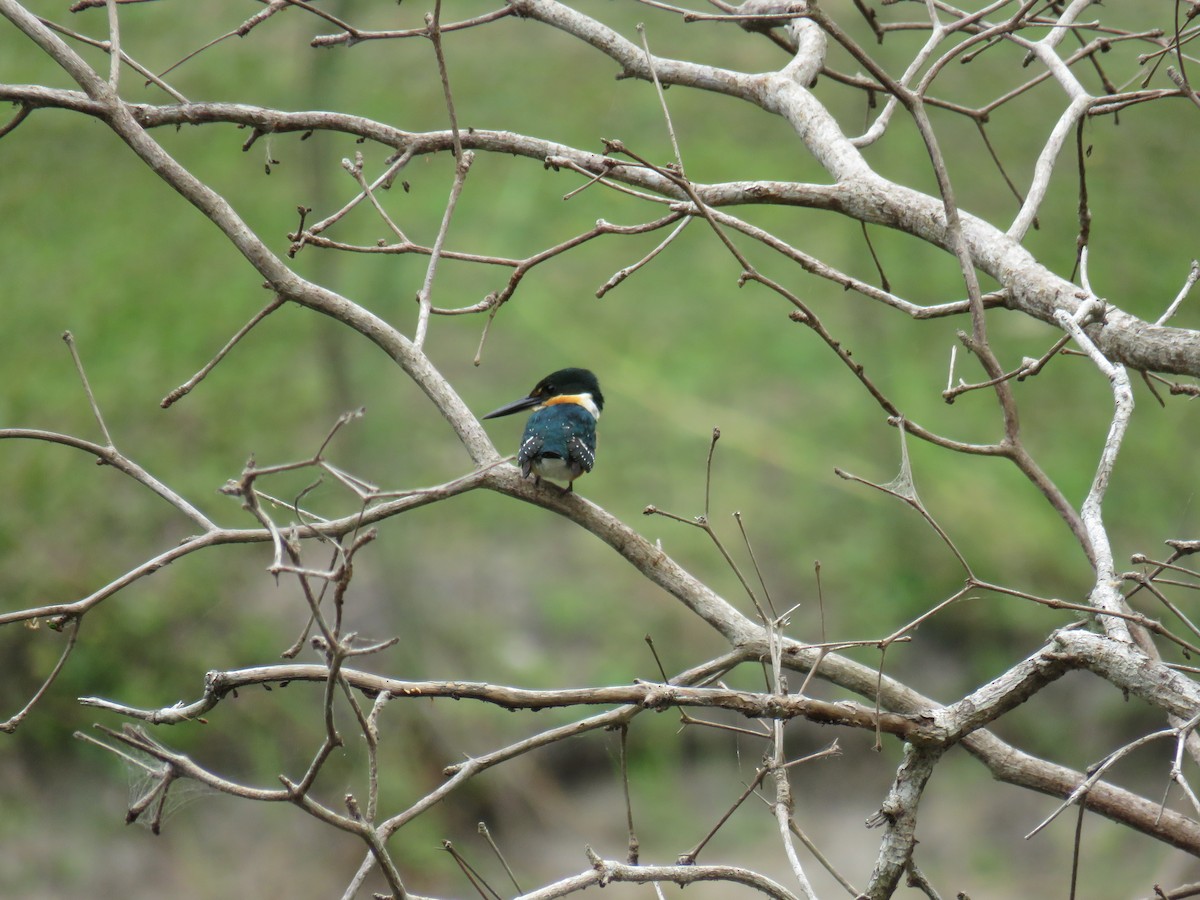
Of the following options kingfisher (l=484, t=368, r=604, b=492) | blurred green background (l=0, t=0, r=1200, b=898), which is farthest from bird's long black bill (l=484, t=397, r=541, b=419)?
blurred green background (l=0, t=0, r=1200, b=898)

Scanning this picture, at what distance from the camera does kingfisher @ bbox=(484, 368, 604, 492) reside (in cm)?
323

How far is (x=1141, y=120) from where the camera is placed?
728cm

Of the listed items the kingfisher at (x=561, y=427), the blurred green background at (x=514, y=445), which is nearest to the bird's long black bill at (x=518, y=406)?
the kingfisher at (x=561, y=427)

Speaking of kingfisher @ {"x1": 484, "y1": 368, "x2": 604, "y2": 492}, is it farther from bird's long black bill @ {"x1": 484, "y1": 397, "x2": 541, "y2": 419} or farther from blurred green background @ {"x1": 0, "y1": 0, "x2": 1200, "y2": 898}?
blurred green background @ {"x1": 0, "y1": 0, "x2": 1200, "y2": 898}

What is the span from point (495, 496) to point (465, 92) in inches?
142

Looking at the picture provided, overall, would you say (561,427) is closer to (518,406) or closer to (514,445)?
(518,406)

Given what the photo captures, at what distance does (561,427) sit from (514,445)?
3467 mm

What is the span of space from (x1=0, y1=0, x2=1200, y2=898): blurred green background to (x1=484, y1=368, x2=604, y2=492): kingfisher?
51.6 inches

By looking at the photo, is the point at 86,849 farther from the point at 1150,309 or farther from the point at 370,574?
the point at 1150,309

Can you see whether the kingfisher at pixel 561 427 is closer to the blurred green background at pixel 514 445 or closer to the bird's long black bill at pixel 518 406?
the bird's long black bill at pixel 518 406

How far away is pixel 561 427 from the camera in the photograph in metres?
3.39

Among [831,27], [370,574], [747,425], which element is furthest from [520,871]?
[831,27]

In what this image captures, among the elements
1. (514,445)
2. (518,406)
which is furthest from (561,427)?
(514,445)

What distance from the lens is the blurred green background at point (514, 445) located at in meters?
5.28
